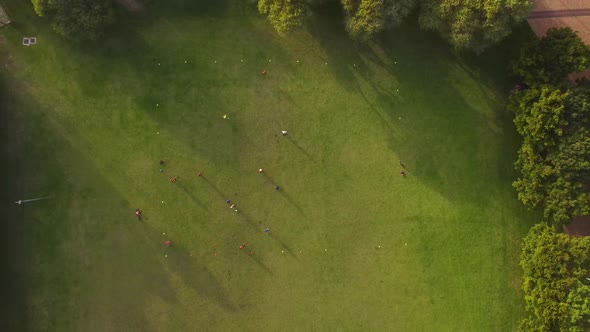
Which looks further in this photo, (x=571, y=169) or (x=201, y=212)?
(x=201, y=212)

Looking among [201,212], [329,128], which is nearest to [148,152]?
[201,212]

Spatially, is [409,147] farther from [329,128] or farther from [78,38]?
[78,38]

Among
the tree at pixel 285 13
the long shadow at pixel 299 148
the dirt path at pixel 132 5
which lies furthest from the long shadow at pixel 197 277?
the dirt path at pixel 132 5

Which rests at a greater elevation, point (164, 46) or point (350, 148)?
point (164, 46)

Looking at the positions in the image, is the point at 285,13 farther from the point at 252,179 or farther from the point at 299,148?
the point at 252,179

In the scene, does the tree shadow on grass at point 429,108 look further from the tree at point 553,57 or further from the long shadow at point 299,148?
the long shadow at point 299,148

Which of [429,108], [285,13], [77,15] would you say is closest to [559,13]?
[429,108]

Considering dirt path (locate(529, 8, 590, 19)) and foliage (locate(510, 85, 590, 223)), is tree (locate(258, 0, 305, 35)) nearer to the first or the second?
foliage (locate(510, 85, 590, 223))

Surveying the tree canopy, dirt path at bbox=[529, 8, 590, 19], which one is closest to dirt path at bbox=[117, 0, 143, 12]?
the tree canopy
